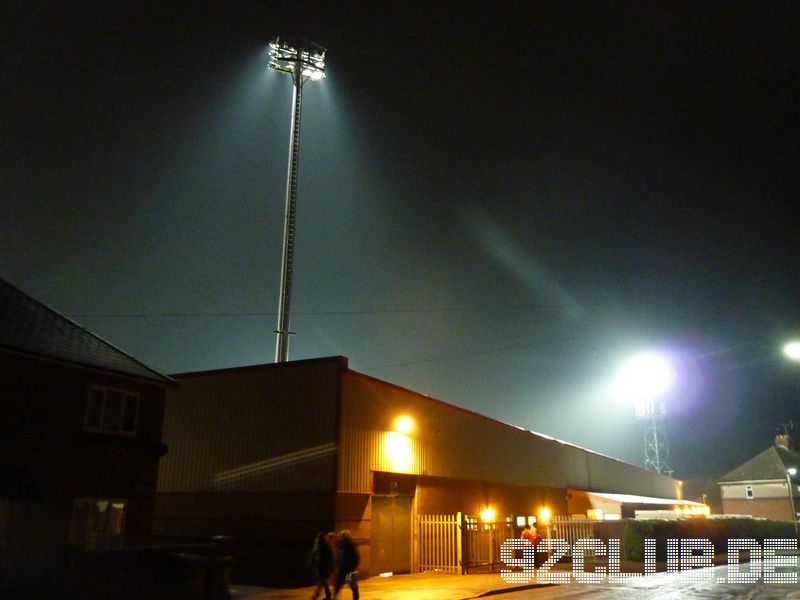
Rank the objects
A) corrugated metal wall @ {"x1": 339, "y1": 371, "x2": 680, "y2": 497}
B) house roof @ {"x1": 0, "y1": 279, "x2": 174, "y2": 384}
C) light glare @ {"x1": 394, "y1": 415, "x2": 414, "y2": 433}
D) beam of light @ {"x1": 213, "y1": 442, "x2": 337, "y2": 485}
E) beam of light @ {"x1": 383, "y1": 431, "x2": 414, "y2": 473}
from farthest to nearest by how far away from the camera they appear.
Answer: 1. light glare @ {"x1": 394, "y1": 415, "x2": 414, "y2": 433}
2. beam of light @ {"x1": 383, "y1": 431, "x2": 414, "y2": 473}
3. corrugated metal wall @ {"x1": 339, "y1": 371, "x2": 680, "y2": 497}
4. beam of light @ {"x1": 213, "y1": 442, "x2": 337, "y2": 485}
5. house roof @ {"x1": 0, "y1": 279, "x2": 174, "y2": 384}

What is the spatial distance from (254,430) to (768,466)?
68194mm

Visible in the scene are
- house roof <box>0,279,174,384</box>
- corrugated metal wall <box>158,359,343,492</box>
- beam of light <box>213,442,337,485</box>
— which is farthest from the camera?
corrugated metal wall <box>158,359,343,492</box>

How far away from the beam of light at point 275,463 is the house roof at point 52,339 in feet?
12.5

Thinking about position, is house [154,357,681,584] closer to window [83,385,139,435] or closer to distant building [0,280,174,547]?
distant building [0,280,174,547]

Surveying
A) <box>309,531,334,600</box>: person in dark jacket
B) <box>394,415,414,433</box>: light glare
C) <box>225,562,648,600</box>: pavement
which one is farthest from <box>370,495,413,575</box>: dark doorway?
<box>309,531,334,600</box>: person in dark jacket

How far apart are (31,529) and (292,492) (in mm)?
7140

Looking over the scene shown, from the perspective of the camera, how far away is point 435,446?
89.4 ft

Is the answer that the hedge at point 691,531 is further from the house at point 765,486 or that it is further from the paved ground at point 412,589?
the house at point 765,486

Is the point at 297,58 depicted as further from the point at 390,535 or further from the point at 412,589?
the point at 412,589

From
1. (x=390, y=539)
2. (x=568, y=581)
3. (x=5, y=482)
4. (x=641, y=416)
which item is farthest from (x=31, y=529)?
(x=641, y=416)

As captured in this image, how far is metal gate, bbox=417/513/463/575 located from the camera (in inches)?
919

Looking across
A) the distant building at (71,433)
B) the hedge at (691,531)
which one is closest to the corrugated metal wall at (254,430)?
the distant building at (71,433)

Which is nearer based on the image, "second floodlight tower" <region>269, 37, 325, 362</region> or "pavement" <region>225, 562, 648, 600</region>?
"pavement" <region>225, 562, 648, 600</region>

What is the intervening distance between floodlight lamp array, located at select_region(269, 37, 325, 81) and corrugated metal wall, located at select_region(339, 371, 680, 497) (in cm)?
2280
